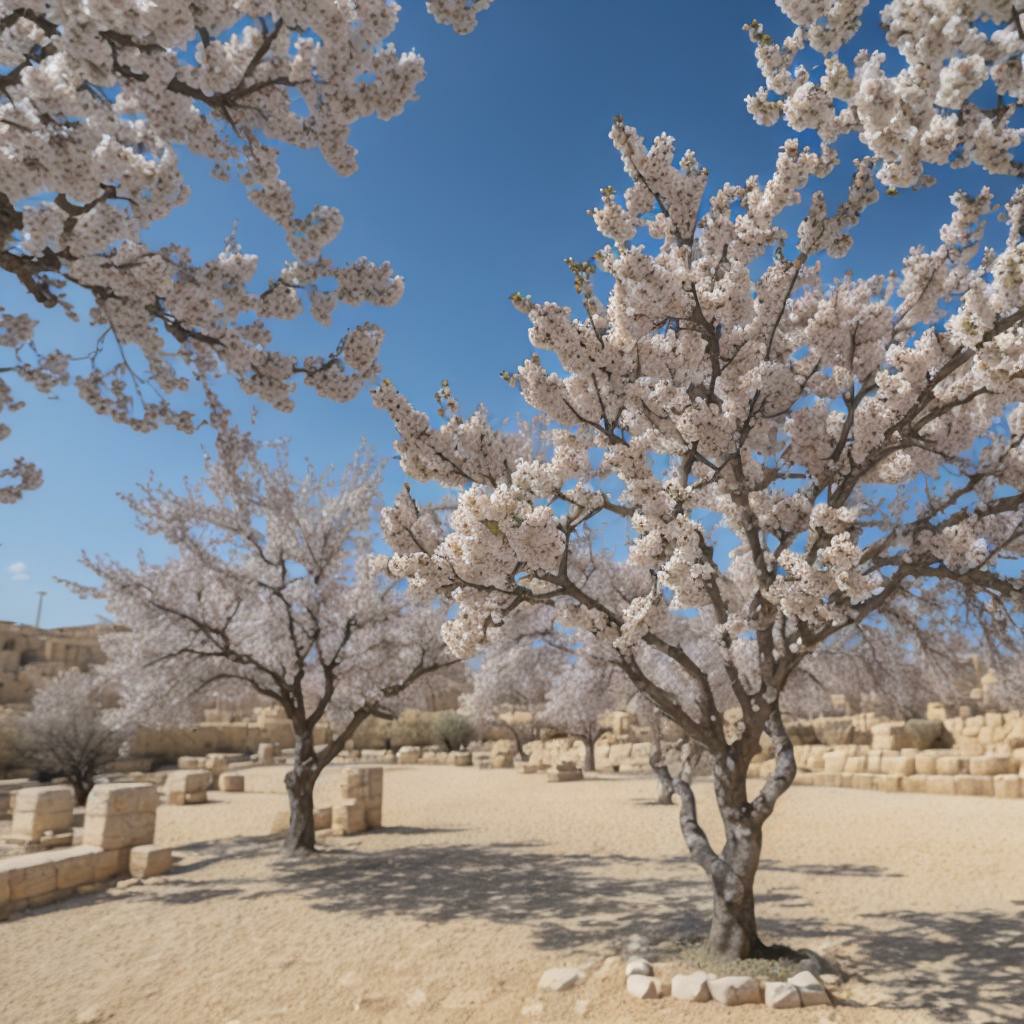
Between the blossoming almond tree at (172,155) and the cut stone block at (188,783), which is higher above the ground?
the blossoming almond tree at (172,155)

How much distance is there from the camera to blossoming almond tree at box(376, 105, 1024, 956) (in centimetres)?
634

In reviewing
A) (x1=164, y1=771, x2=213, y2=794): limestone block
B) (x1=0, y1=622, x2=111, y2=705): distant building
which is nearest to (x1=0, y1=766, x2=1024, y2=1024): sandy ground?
(x1=164, y1=771, x2=213, y2=794): limestone block

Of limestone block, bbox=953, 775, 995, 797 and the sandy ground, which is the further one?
limestone block, bbox=953, 775, 995, 797

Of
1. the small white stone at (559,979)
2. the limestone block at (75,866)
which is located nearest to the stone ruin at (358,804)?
the limestone block at (75,866)

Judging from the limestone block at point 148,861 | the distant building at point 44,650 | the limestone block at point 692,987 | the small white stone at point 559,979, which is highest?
the distant building at point 44,650

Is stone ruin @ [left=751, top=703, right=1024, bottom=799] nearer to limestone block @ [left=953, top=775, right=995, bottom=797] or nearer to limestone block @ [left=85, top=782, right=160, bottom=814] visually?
limestone block @ [left=953, top=775, right=995, bottom=797]

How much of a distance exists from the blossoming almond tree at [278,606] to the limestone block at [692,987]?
7.66 meters

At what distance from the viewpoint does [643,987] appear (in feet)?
21.2

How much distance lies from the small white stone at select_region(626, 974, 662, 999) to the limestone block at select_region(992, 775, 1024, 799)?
1915 centimetres

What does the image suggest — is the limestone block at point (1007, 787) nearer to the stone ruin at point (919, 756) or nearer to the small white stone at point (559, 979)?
the stone ruin at point (919, 756)

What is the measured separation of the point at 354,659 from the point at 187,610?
3.28 m

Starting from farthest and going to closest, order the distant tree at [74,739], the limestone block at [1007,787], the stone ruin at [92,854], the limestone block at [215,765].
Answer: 1. the limestone block at [215,765]
2. the distant tree at [74,739]
3. the limestone block at [1007,787]
4. the stone ruin at [92,854]

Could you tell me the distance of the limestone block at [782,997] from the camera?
20.1ft

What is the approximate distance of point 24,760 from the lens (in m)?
26.2
